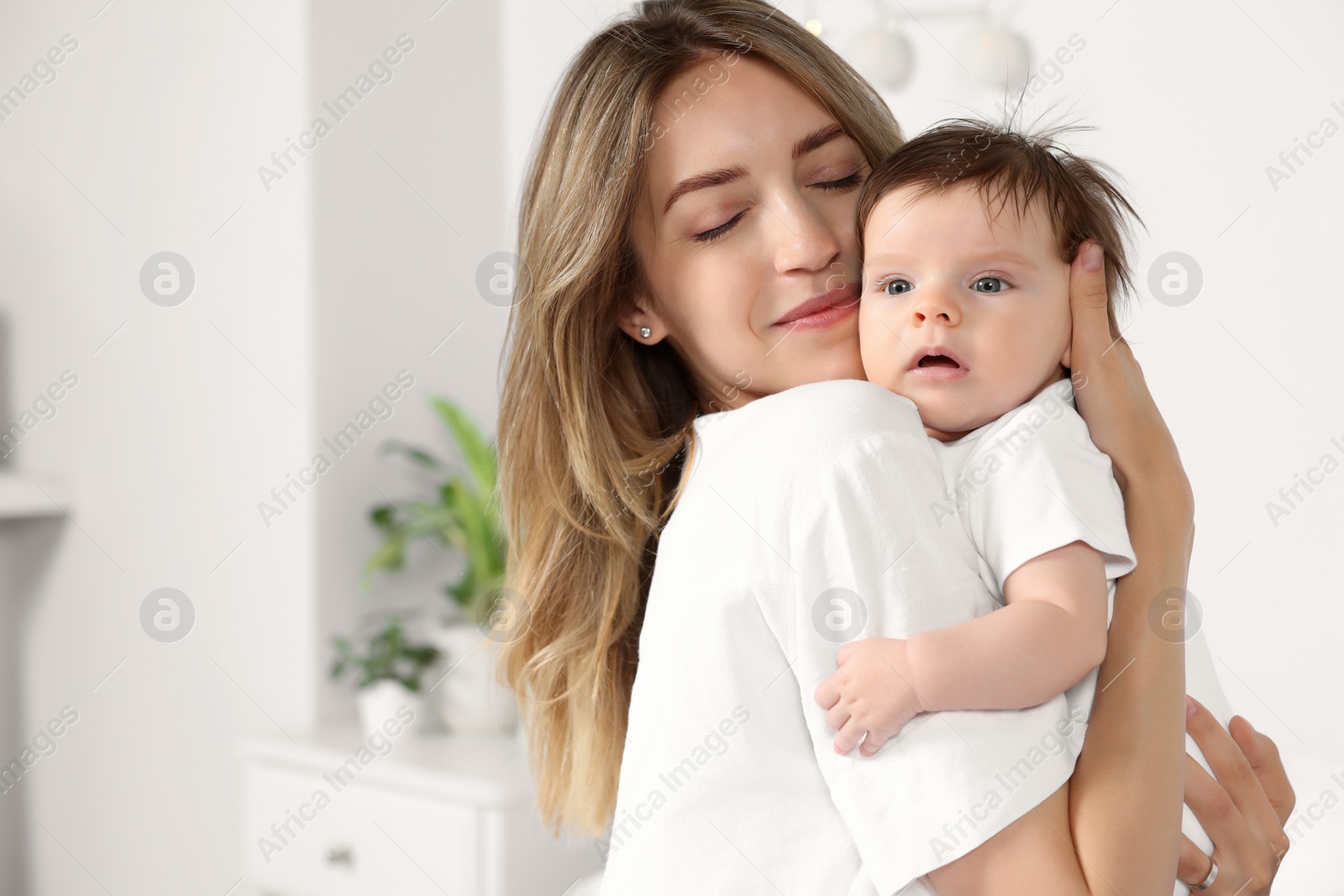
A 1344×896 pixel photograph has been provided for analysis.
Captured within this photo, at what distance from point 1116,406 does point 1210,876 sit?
41 centimetres

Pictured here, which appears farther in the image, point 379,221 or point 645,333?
point 379,221

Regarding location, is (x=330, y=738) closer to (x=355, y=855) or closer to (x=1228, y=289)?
(x=355, y=855)

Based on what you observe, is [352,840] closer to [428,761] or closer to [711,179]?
[428,761]

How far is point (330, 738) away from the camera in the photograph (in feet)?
8.07

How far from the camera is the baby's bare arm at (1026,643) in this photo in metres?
0.67

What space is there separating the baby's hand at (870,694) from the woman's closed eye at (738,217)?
19.3 inches

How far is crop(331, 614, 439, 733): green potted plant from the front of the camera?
2445 millimetres

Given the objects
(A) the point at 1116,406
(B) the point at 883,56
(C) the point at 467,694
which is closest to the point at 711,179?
(A) the point at 1116,406

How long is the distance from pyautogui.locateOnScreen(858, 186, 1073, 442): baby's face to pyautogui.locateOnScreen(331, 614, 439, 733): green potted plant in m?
1.88

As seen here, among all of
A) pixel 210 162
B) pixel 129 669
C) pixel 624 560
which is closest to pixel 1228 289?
pixel 624 560

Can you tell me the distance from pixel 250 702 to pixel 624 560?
6.06 ft

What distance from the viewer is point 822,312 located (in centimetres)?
102

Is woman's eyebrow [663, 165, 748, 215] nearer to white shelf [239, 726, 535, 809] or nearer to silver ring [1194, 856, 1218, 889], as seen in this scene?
silver ring [1194, 856, 1218, 889]

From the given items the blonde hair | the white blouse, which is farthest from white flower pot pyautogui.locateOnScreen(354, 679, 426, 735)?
the white blouse
